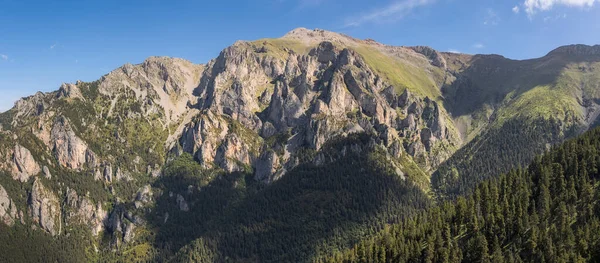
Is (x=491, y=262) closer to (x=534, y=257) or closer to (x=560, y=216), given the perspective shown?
(x=534, y=257)

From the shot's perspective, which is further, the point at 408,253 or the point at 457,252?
the point at 408,253

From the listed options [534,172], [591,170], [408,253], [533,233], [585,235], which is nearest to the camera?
[585,235]

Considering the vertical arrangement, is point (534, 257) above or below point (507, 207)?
below

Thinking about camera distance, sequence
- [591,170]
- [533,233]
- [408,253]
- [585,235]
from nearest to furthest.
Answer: [585,235] → [533,233] → [408,253] → [591,170]

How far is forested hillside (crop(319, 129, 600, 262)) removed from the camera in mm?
134750

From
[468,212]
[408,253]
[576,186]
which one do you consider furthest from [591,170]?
[408,253]

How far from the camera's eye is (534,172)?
185875 mm


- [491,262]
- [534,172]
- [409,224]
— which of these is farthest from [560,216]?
[409,224]

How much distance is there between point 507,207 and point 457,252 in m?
26.9

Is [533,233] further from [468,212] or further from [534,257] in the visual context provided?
[468,212]

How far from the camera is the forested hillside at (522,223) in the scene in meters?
135

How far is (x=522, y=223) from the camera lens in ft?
486

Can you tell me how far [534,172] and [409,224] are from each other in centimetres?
5258

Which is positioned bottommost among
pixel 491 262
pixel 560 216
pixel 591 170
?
pixel 491 262
